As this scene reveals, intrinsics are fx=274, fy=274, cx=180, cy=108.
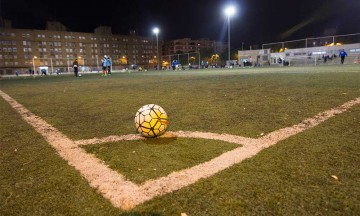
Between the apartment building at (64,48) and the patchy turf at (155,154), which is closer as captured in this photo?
the patchy turf at (155,154)

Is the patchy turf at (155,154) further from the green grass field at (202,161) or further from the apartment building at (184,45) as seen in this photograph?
the apartment building at (184,45)

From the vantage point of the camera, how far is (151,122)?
416cm

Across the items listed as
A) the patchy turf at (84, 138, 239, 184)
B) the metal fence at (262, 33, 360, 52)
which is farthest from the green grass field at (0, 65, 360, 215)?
the metal fence at (262, 33, 360, 52)

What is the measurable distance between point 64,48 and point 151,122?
13733 centimetres

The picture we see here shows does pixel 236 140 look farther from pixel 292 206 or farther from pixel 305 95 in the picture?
pixel 305 95

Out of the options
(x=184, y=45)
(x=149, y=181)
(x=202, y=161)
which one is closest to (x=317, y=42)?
(x=202, y=161)

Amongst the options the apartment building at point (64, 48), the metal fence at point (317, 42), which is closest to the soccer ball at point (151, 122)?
the metal fence at point (317, 42)

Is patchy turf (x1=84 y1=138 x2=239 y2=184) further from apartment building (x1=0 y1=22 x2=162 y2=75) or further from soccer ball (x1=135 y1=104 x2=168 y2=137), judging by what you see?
apartment building (x1=0 y1=22 x2=162 y2=75)

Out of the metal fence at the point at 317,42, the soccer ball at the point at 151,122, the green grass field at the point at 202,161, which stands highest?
the metal fence at the point at 317,42

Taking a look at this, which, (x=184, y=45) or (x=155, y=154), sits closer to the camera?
(x=155, y=154)

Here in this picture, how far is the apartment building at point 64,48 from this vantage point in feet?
368

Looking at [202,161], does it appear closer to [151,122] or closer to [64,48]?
[151,122]

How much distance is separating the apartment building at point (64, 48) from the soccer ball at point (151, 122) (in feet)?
314

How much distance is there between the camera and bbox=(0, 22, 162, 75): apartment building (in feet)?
368
